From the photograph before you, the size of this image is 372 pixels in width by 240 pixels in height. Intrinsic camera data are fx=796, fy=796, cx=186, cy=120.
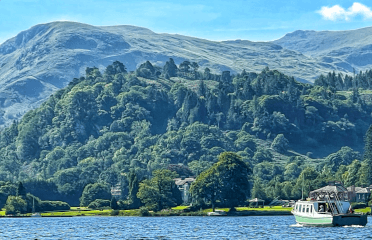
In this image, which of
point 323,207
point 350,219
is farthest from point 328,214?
point 350,219

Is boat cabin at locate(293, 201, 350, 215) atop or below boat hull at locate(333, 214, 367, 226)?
atop

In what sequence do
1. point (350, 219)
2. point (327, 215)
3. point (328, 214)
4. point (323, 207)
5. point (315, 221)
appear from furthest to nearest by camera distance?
1. point (323, 207)
2. point (315, 221)
3. point (328, 214)
4. point (327, 215)
5. point (350, 219)

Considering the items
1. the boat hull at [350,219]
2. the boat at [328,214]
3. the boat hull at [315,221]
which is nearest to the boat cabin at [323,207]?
the boat at [328,214]

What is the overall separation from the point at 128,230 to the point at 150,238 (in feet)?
75.8

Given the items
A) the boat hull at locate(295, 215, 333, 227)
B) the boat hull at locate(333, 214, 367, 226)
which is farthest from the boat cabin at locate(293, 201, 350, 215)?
the boat hull at locate(333, 214, 367, 226)

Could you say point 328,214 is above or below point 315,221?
above

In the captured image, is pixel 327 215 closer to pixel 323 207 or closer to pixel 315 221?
pixel 315 221

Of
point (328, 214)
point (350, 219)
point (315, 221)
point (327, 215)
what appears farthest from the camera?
point (315, 221)

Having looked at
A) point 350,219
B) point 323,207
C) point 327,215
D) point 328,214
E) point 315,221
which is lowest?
point 315,221

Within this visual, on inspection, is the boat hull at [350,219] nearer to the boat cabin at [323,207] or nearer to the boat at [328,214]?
the boat at [328,214]

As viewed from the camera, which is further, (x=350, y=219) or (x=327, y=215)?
(x=327, y=215)

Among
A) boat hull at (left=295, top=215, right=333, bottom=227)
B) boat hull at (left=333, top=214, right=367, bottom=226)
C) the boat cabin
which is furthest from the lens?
the boat cabin


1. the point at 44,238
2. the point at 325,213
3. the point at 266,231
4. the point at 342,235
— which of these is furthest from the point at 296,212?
the point at 44,238

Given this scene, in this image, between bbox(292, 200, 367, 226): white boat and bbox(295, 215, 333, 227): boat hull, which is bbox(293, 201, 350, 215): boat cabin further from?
bbox(295, 215, 333, 227): boat hull
